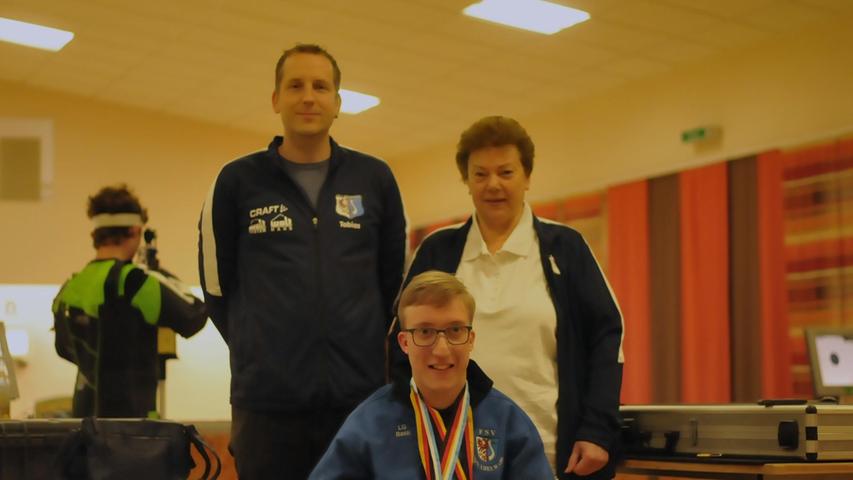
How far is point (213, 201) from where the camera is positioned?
272cm

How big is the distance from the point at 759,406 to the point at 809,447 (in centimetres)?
19

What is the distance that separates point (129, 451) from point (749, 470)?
1.61 metres

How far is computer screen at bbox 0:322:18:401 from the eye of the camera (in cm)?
335

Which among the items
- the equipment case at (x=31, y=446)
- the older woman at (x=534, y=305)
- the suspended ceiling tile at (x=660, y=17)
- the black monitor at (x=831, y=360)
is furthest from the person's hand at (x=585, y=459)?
the suspended ceiling tile at (x=660, y=17)

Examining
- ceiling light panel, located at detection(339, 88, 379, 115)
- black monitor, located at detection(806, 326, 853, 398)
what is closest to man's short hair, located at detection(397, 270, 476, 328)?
black monitor, located at detection(806, 326, 853, 398)

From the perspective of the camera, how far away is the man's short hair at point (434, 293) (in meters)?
2.29

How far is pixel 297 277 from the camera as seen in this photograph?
2627 mm

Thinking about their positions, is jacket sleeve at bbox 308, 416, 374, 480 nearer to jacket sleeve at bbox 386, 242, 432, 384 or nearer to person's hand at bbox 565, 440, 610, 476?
jacket sleeve at bbox 386, 242, 432, 384

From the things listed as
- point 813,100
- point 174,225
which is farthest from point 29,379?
point 813,100

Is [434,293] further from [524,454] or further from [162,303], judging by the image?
[162,303]

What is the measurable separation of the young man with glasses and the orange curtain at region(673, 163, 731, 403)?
5.36 meters

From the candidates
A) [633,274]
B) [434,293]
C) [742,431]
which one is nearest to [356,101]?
[633,274]

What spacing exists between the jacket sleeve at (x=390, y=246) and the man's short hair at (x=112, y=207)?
5.18ft

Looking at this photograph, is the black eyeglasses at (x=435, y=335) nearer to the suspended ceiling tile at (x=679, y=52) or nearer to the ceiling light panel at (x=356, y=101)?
the suspended ceiling tile at (x=679, y=52)
